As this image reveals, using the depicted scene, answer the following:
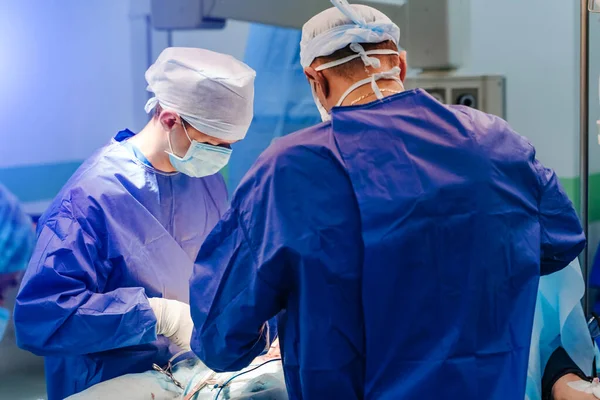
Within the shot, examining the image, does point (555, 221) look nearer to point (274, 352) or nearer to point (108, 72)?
point (274, 352)

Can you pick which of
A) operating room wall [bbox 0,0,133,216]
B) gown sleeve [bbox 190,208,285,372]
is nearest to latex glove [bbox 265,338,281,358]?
gown sleeve [bbox 190,208,285,372]

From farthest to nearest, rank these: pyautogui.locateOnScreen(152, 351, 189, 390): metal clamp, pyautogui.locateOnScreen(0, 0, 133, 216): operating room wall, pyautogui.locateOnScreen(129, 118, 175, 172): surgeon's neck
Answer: pyautogui.locateOnScreen(0, 0, 133, 216): operating room wall, pyautogui.locateOnScreen(129, 118, 175, 172): surgeon's neck, pyautogui.locateOnScreen(152, 351, 189, 390): metal clamp

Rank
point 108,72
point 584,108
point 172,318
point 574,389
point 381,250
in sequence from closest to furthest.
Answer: point 381,250, point 172,318, point 574,389, point 584,108, point 108,72

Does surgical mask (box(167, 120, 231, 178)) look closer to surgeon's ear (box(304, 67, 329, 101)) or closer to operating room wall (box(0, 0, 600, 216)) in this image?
surgeon's ear (box(304, 67, 329, 101))

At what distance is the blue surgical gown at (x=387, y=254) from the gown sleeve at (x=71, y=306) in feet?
1.38

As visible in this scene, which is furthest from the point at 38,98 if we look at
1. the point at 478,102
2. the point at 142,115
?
the point at 478,102

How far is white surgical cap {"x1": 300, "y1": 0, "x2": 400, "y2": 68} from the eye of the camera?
1.21 m

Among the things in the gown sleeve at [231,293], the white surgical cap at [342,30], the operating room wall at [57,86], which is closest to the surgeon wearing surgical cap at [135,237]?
the gown sleeve at [231,293]

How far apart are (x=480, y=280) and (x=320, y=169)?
12.4 inches

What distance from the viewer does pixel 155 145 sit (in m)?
1.83

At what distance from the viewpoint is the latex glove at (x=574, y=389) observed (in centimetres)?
173

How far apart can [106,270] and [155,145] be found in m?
0.36

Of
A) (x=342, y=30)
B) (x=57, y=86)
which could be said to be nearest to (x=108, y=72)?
(x=57, y=86)

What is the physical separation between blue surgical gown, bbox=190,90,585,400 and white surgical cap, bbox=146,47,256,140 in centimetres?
63
